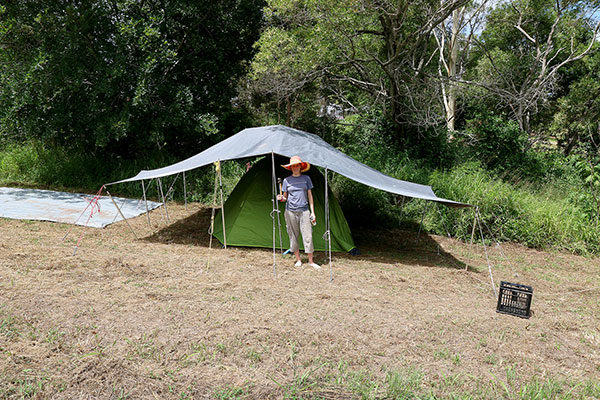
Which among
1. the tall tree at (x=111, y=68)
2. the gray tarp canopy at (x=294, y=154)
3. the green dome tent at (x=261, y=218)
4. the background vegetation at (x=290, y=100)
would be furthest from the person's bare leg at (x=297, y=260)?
the tall tree at (x=111, y=68)

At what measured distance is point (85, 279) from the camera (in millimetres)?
4070

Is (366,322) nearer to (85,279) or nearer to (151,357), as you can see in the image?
(151,357)

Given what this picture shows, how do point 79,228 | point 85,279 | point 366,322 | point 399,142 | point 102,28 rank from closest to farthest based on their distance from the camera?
point 366,322 < point 85,279 < point 79,228 < point 102,28 < point 399,142

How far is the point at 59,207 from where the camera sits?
773 centimetres

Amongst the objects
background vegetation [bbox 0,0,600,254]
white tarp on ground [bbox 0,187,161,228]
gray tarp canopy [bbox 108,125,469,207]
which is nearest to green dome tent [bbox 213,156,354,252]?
gray tarp canopy [bbox 108,125,469,207]

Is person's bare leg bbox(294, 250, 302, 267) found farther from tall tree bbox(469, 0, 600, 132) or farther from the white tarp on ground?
tall tree bbox(469, 0, 600, 132)

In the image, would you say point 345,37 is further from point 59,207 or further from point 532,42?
point 532,42

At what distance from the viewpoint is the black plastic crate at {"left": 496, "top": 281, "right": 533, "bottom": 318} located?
3803mm

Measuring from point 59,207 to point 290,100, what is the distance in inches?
345

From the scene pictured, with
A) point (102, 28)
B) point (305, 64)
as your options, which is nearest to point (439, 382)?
point (305, 64)

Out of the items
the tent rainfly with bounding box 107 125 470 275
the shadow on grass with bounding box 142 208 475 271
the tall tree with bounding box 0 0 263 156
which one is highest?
the tall tree with bounding box 0 0 263 156

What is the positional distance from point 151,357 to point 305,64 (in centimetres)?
727

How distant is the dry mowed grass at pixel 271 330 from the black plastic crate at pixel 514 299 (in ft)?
0.30

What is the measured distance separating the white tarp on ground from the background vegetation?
4.83 feet
